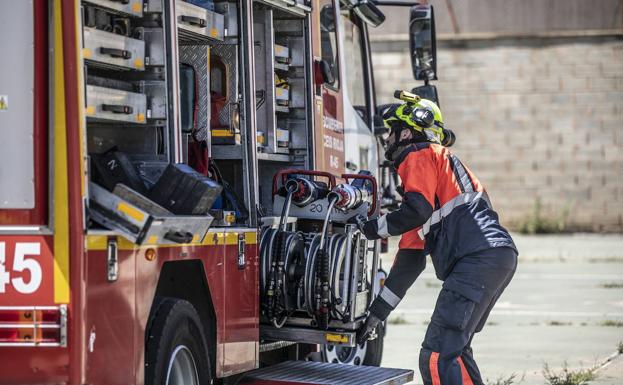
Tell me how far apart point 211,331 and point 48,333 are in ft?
5.19

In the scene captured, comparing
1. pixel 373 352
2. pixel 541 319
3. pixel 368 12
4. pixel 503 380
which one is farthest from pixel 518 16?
pixel 373 352

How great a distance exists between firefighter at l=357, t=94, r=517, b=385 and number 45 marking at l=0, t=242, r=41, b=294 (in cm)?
255

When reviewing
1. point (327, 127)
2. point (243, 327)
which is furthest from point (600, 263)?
point (243, 327)

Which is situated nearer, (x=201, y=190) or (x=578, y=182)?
(x=201, y=190)

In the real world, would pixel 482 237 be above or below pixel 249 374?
above

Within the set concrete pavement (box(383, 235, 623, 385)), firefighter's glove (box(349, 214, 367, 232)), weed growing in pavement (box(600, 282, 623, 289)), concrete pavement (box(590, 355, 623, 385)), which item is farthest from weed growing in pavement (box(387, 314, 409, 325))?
firefighter's glove (box(349, 214, 367, 232))

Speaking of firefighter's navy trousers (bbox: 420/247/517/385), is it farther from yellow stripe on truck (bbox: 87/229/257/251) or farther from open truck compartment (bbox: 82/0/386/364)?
yellow stripe on truck (bbox: 87/229/257/251)

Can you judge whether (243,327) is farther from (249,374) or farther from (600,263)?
(600,263)

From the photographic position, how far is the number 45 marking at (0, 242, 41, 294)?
5.31 m

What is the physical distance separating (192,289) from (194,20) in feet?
4.59

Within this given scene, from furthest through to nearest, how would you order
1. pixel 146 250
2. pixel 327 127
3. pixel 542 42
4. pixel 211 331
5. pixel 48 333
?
pixel 542 42
pixel 327 127
pixel 211 331
pixel 146 250
pixel 48 333

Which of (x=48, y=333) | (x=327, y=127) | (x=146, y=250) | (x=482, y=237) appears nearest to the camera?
(x=48, y=333)

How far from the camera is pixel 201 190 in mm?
5973

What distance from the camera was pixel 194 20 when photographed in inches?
272
